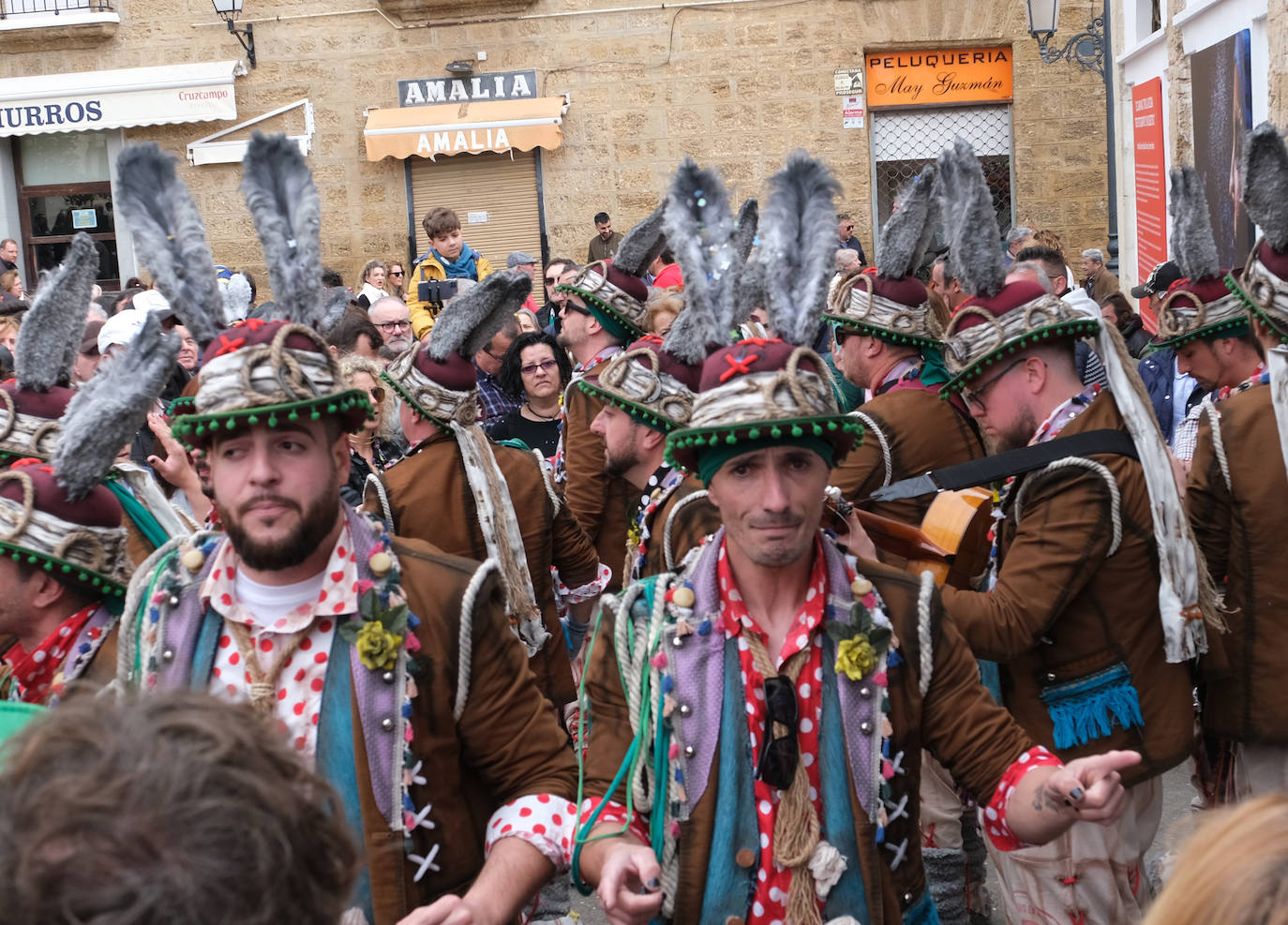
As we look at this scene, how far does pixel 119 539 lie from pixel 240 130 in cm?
1708

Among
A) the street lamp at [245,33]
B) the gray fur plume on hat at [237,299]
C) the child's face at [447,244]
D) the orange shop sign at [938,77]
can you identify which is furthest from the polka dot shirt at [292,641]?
the street lamp at [245,33]

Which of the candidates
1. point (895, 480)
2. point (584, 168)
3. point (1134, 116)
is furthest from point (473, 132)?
point (895, 480)

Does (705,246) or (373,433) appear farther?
(373,433)

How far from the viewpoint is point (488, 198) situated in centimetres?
1925

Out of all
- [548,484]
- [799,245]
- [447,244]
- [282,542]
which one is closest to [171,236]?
[282,542]

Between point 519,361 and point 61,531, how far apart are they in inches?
168

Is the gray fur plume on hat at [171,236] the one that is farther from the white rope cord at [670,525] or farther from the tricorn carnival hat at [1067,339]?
the tricorn carnival hat at [1067,339]

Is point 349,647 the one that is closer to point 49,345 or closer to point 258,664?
point 258,664

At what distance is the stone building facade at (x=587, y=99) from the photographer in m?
18.4

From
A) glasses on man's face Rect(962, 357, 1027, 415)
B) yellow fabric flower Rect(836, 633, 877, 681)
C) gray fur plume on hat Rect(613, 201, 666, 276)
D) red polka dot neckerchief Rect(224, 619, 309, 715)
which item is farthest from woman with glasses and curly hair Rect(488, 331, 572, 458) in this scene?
yellow fabric flower Rect(836, 633, 877, 681)

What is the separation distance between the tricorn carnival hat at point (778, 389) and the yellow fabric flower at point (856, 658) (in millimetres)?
416

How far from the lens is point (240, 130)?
63.0 feet

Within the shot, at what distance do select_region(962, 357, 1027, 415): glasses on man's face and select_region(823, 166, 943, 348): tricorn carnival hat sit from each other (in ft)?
3.10

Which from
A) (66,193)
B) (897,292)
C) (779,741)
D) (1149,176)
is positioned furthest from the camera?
(66,193)
